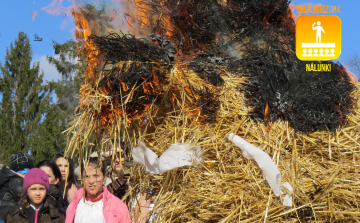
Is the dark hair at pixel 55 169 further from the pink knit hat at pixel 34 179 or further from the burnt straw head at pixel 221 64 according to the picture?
the burnt straw head at pixel 221 64

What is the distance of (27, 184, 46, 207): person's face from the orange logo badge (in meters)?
2.67

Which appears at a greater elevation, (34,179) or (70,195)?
(34,179)

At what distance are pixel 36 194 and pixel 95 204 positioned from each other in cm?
71

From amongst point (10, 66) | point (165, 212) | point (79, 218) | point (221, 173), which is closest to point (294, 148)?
point (221, 173)

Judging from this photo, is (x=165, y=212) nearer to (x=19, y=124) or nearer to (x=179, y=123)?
(x=179, y=123)

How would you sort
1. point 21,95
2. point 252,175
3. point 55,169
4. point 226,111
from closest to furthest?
point 252,175 < point 226,111 < point 55,169 < point 21,95

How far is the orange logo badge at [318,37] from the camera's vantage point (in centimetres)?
279

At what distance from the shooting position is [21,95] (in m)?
19.2

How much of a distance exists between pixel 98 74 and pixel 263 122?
→ 1.19m

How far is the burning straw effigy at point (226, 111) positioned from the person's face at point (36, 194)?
4.04ft

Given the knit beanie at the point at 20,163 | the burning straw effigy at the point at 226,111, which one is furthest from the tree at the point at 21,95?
the burning straw effigy at the point at 226,111

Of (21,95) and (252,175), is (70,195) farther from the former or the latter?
(21,95)

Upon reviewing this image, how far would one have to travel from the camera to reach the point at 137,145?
2658mm

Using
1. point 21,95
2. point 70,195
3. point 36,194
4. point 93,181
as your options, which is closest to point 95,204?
point 93,181
